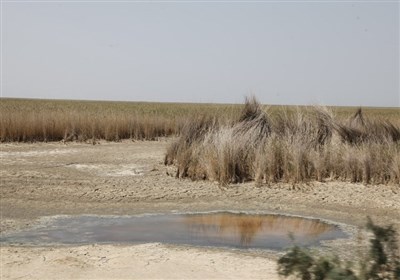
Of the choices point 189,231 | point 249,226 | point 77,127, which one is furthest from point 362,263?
point 77,127

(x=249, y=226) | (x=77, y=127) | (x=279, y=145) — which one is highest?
(x=279, y=145)

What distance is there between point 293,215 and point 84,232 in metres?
3.64

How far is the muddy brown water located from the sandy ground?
37 centimetres

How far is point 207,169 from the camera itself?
444 inches

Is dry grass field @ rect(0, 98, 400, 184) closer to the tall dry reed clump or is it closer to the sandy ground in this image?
the tall dry reed clump

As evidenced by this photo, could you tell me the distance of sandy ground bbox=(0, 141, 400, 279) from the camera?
18.4 feet

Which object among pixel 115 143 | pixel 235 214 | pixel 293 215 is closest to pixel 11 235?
pixel 235 214

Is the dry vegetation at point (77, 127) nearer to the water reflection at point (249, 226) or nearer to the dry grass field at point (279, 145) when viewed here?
the dry grass field at point (279, 145)

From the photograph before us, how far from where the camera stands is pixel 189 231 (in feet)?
24.8

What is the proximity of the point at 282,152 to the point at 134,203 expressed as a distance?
3.90 metres

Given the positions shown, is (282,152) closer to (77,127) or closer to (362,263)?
(362,263)

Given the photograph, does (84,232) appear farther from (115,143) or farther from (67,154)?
(115,143)

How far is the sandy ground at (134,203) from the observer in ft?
18.4

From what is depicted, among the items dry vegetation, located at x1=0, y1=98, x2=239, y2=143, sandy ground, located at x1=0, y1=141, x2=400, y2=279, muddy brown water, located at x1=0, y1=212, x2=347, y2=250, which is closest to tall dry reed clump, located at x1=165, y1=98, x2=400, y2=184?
sandy ground, located at x1=0, y1=141, x2=400, y2=279
